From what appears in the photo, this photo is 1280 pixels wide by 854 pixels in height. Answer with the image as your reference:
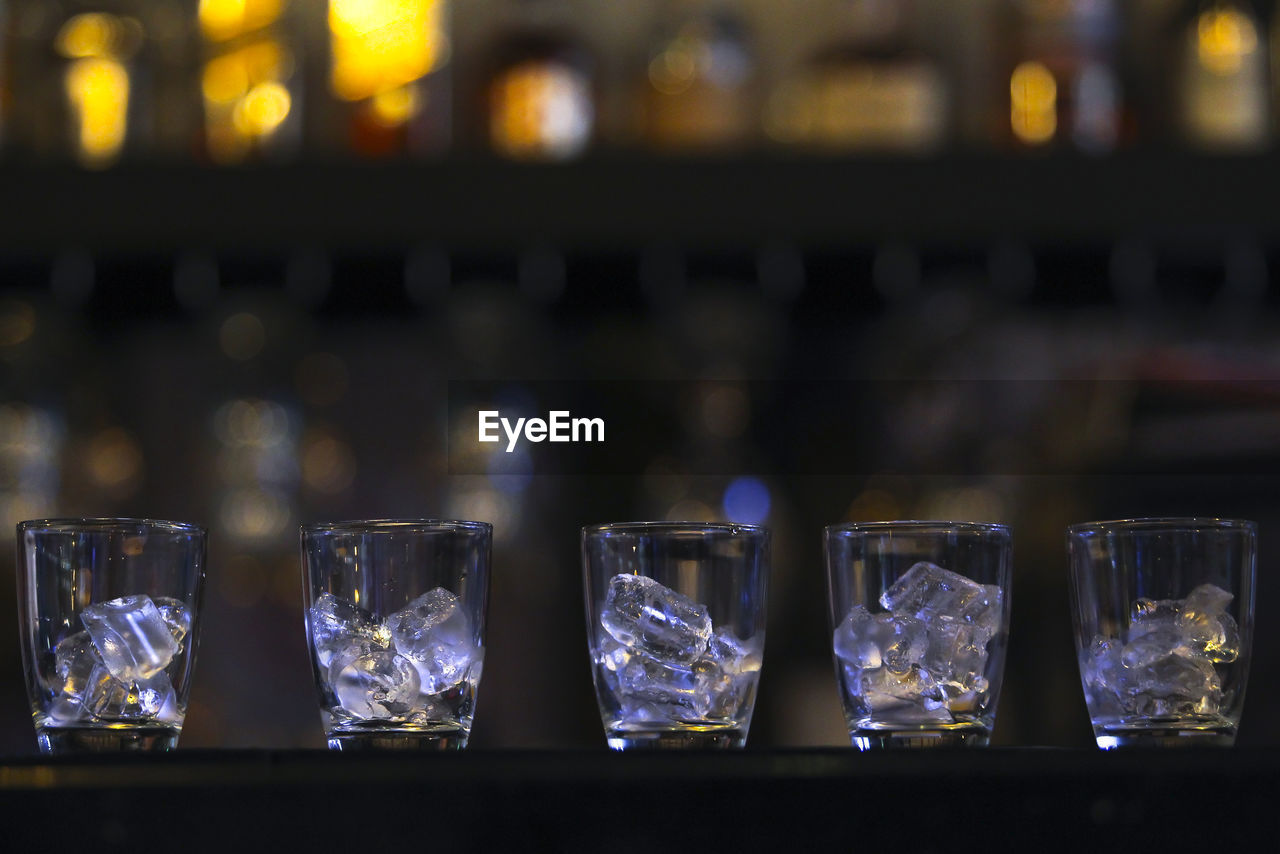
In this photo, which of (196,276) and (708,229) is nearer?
(708,229)

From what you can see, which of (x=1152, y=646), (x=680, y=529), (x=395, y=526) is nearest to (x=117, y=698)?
(x=395, y=526)

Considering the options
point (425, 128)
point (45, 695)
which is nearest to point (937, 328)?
point (425, 128)

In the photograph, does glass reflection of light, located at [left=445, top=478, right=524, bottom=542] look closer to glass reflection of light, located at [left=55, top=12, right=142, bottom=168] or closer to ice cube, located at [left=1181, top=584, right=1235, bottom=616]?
glass reflection of light, located at [left=55, top=12, right=142, bottom=168]

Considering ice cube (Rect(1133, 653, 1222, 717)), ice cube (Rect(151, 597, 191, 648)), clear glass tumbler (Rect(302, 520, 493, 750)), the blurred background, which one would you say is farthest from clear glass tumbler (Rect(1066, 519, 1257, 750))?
the blurred background

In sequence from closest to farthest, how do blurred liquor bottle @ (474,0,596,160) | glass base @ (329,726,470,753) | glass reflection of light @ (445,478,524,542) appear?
glass base @ (329,726,470,753), blurred liquor bottle @ (474,0,596,160), glass reflection of light @ (445,478,524,542)

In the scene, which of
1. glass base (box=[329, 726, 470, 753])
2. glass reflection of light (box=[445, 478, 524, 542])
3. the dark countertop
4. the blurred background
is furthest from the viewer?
glass reflection of light (box=[445, 478, 524, 542])

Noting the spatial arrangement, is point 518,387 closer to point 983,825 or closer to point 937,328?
point 937,328

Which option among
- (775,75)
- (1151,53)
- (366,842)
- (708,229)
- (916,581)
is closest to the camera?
(366,842)

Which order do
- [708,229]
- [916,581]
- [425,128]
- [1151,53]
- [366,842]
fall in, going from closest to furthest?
1. [366,842]
2. [916,581]
3. [708,229]
4. [425,128]
5. [1151,53]
